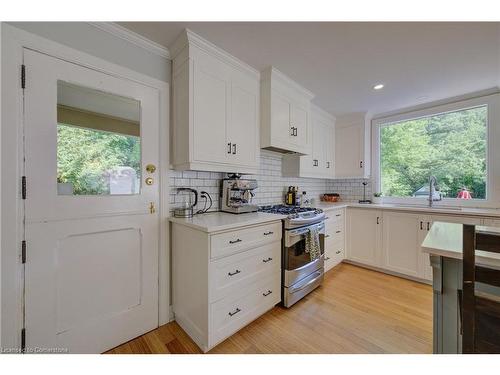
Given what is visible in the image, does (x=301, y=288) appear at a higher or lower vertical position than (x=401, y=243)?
lower

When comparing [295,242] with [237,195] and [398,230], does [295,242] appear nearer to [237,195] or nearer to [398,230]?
[237,195]

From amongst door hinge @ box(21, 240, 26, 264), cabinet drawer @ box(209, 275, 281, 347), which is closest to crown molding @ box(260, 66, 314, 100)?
cabinet drawer @ box(209, 275, 281, 347)

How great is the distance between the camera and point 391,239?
274 cm

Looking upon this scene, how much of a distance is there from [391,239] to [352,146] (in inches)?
60.4

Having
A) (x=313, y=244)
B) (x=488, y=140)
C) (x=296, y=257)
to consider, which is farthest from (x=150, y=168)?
(x=488, y=140)

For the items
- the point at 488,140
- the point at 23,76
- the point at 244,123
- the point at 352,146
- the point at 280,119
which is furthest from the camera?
the point at 352,146

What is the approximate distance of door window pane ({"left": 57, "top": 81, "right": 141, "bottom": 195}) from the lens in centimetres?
135

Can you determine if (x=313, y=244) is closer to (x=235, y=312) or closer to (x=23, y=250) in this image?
(x=235, y=312)

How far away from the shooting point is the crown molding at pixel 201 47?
158 centimetres

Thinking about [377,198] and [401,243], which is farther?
[377,198]

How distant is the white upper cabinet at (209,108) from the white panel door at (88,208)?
25cm

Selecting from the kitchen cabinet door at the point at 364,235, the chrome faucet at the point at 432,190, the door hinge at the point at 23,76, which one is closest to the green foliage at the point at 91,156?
the door hinge at the point at 23,76

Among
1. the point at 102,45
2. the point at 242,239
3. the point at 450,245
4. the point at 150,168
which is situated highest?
the point at 102,45

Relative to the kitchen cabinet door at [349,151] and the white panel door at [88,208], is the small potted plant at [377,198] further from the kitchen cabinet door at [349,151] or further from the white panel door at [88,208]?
the white panel door at [88,208]
